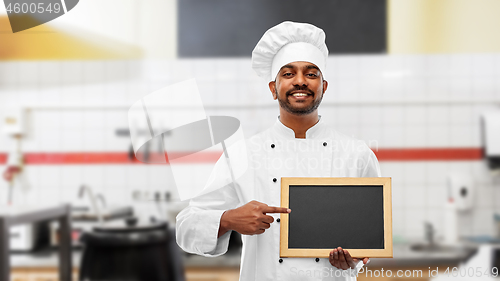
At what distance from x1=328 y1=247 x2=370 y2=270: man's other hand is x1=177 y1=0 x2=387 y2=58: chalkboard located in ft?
3.23

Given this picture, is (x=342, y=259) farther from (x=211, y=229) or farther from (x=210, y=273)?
(x=210, y=273)

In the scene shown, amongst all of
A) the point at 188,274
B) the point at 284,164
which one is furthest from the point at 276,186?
the point at 188,274

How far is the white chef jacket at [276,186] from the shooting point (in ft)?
2.92

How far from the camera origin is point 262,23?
63.9 inches

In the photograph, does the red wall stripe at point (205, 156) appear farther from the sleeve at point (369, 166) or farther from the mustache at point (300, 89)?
the mustache at point (300, 89)

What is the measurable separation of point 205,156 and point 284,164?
32.0 inches

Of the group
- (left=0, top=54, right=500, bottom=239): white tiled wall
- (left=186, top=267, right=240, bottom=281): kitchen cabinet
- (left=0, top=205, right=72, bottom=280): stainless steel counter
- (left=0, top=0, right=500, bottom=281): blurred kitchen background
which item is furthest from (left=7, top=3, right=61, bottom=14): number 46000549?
(left=186, top=267, right=240, bottom=281): kitchen cabinet

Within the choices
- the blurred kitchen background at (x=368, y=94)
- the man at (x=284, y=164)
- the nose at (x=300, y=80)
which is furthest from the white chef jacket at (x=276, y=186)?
the blurred kitchen background at (x=368, y=94)

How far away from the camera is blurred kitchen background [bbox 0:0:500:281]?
1.61 metres

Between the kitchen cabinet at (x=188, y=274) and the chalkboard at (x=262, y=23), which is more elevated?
the chalkboard at (x=262, y=23)

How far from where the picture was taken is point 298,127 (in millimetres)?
963

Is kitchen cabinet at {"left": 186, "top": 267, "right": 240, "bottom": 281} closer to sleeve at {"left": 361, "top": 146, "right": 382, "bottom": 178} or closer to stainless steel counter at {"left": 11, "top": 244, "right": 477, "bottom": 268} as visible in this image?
stainless steel counter at {"left": 11, "top": 244, "right": 477, "bottom": 268}

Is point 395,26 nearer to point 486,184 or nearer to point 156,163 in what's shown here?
point 486,184

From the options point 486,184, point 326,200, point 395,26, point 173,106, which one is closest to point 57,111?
point 173,106
